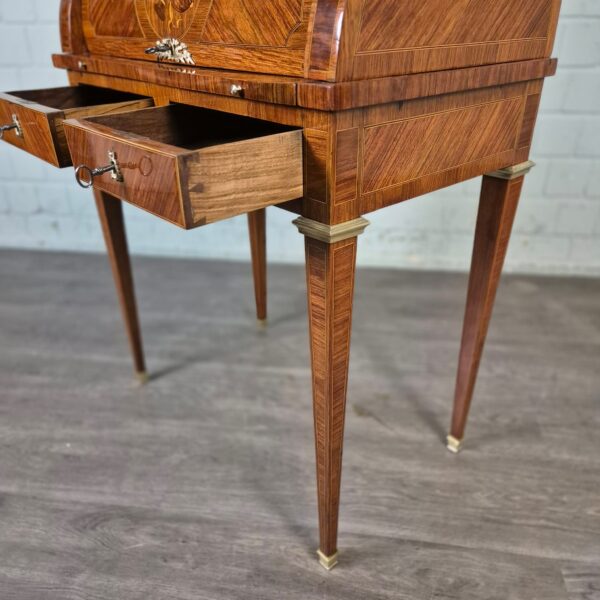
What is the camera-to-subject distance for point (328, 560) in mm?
937

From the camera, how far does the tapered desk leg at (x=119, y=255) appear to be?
119 centimetres

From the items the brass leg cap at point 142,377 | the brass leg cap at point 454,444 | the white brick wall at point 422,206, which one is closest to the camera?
the brass leg cap at point 454,444

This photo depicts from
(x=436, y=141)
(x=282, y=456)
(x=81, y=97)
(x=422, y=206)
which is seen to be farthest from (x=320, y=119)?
(x=422, y=206)

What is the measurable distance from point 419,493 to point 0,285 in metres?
1.60

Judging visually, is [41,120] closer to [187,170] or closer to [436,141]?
[187,170]

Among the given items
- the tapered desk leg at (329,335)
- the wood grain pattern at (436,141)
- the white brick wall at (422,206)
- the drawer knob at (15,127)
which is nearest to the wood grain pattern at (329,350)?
the tapered desk leg at (329,335)

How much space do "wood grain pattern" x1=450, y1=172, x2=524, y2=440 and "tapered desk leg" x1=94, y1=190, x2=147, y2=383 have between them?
0.72 m

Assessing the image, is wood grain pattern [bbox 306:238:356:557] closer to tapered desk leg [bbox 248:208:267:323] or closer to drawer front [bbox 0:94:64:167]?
drawer front [bbox 0:94:64:167]

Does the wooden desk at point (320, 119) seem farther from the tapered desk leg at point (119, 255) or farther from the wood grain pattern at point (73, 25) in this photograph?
the tapered desk leg at point (119, 255)

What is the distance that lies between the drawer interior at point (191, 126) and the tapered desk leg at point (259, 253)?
1.84 ft

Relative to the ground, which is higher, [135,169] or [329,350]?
[135,169]

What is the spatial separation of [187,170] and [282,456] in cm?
77

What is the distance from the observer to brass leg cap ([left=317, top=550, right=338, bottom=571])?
3.08ft

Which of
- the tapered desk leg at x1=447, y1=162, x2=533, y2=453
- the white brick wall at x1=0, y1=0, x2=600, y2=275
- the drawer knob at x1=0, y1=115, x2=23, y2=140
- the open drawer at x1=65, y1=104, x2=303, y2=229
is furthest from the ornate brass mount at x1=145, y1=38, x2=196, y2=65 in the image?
the white brick wall at x1=0, y1=0, x2=600, y2=275
